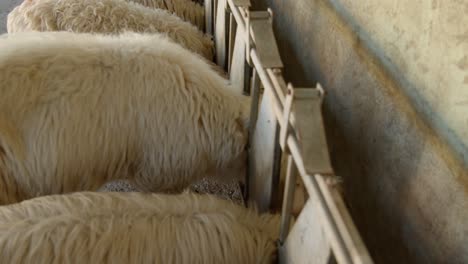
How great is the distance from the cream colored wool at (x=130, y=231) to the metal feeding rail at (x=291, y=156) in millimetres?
79

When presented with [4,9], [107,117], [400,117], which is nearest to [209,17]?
[107,117]

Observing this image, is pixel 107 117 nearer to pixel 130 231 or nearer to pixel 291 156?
pixel 130 231

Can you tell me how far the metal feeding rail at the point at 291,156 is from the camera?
59cm

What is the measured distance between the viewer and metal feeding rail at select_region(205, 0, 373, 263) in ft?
1.93

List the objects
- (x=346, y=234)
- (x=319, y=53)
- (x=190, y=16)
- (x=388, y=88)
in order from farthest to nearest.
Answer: (x=190, y=16)
(x=319, y=53)
(x=388, y=88)
(x=346, y=234)

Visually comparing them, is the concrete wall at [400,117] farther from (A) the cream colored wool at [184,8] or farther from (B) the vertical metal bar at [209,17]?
(A) the cream colored wool at [184,8]

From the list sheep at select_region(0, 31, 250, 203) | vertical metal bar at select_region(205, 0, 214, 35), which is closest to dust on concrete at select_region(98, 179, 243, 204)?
sheep at select_region(0, 31, 250, 203)

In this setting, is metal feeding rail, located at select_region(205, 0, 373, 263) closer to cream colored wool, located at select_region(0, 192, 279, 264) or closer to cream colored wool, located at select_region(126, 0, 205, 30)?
cream colored wool, located at select_region(0, 192, 279, 264)

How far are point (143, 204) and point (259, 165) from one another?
0.95ft

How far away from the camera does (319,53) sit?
1252 millimetres

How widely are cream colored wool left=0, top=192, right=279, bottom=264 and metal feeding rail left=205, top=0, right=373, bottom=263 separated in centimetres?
8

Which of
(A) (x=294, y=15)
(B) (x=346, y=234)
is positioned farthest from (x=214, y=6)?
(B) (x=346, y=234)

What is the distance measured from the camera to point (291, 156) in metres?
0.75

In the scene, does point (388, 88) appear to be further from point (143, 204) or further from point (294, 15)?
point (294, 15)
